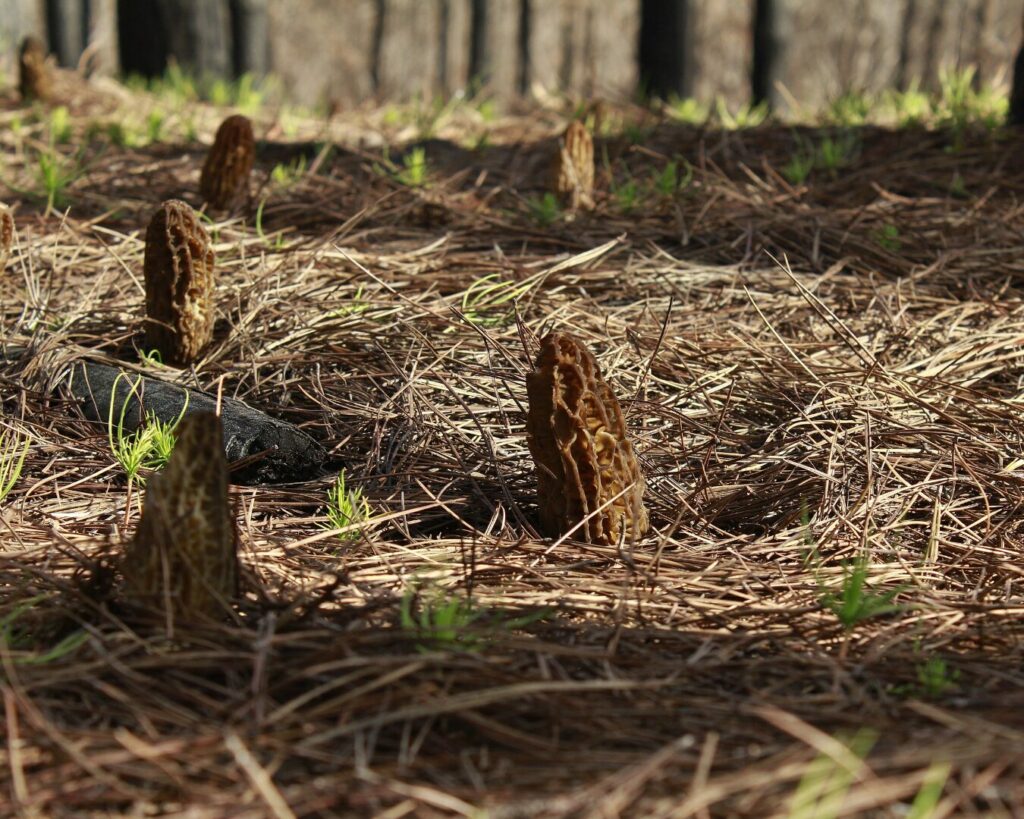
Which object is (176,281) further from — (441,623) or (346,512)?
(441,623)

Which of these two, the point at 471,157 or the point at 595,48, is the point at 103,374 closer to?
the point at 471,157

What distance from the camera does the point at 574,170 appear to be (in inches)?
153

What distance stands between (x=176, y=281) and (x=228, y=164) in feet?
3.55

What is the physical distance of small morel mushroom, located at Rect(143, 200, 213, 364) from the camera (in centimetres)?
273

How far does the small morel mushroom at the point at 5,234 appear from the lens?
3.01 meters

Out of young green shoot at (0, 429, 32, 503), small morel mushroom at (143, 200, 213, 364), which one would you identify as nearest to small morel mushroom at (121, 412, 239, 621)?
young green shoot at (0, 429, 32, 503)

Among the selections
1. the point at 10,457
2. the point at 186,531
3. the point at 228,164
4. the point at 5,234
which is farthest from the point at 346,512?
the point at 228,164

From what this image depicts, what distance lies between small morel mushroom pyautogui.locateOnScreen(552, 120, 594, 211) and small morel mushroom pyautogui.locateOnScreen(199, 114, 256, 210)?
3.51 ft

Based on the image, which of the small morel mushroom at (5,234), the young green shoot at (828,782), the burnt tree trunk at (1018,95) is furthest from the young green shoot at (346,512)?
the burnt tree trunk at (1018,95)

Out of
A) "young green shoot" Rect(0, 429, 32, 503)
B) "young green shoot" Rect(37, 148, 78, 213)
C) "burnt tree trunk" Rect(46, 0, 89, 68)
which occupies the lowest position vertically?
"young green shoot" Rect(0, 429, 32, 503)

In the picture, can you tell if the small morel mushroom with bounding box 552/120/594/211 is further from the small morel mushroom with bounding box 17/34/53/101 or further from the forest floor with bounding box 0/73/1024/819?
the small morel mushroom with bounding box 17/34/53/101

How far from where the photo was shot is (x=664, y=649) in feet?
→ 5.55

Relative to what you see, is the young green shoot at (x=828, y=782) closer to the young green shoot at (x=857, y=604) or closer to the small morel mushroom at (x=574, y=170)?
the young green shoot at (x=857, y=604)

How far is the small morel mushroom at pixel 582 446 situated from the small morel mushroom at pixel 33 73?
14.0 feet
